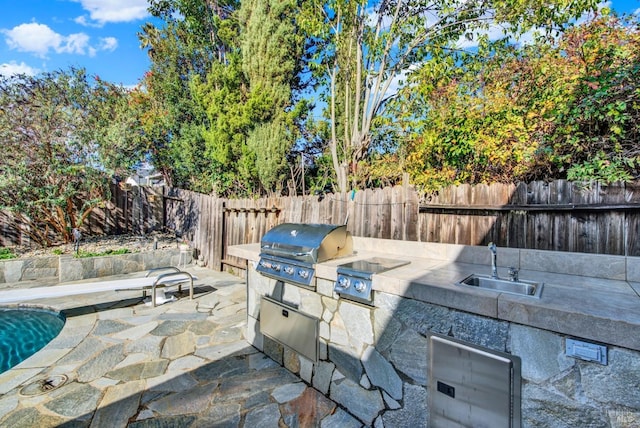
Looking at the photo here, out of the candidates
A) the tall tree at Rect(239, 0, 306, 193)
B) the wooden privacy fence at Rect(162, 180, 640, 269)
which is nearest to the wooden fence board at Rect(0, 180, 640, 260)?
the wooden privacy fence at Rect(162, 180, 640, 269)

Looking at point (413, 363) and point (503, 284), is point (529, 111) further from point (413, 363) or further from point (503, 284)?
point (413, 363)

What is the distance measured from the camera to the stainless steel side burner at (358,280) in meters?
2.13

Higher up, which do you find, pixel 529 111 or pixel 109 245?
pixel 529 111

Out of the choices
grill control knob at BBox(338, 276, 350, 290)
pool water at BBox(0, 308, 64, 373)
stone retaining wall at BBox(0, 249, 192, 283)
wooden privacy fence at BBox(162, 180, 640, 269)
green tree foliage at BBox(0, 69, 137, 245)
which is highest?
green tree foliage at BBox(0, 69, 137, 245)

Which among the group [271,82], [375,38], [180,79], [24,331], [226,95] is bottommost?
[24,331]

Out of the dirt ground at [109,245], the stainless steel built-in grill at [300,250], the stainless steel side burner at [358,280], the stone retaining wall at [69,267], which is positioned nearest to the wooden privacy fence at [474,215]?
the stainless steel built-in grill at [300,250]

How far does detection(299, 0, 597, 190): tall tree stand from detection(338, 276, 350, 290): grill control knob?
12.7ft

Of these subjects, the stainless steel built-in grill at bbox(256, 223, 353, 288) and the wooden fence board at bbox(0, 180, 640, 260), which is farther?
the wooden fence board at bbox(0, 180, 640, 260)

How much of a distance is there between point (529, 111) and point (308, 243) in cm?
A: 359

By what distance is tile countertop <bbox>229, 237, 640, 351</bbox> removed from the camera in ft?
4.35

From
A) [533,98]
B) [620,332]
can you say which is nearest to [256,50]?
[533,98]

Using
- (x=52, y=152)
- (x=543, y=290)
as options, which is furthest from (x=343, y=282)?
(x=52, y=152)

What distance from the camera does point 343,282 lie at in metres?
2.27

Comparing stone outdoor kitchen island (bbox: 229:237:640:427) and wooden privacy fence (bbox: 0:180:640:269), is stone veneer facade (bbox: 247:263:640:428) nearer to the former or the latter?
stone outdoor kitchen island (bbox: 229:237:640:427)
